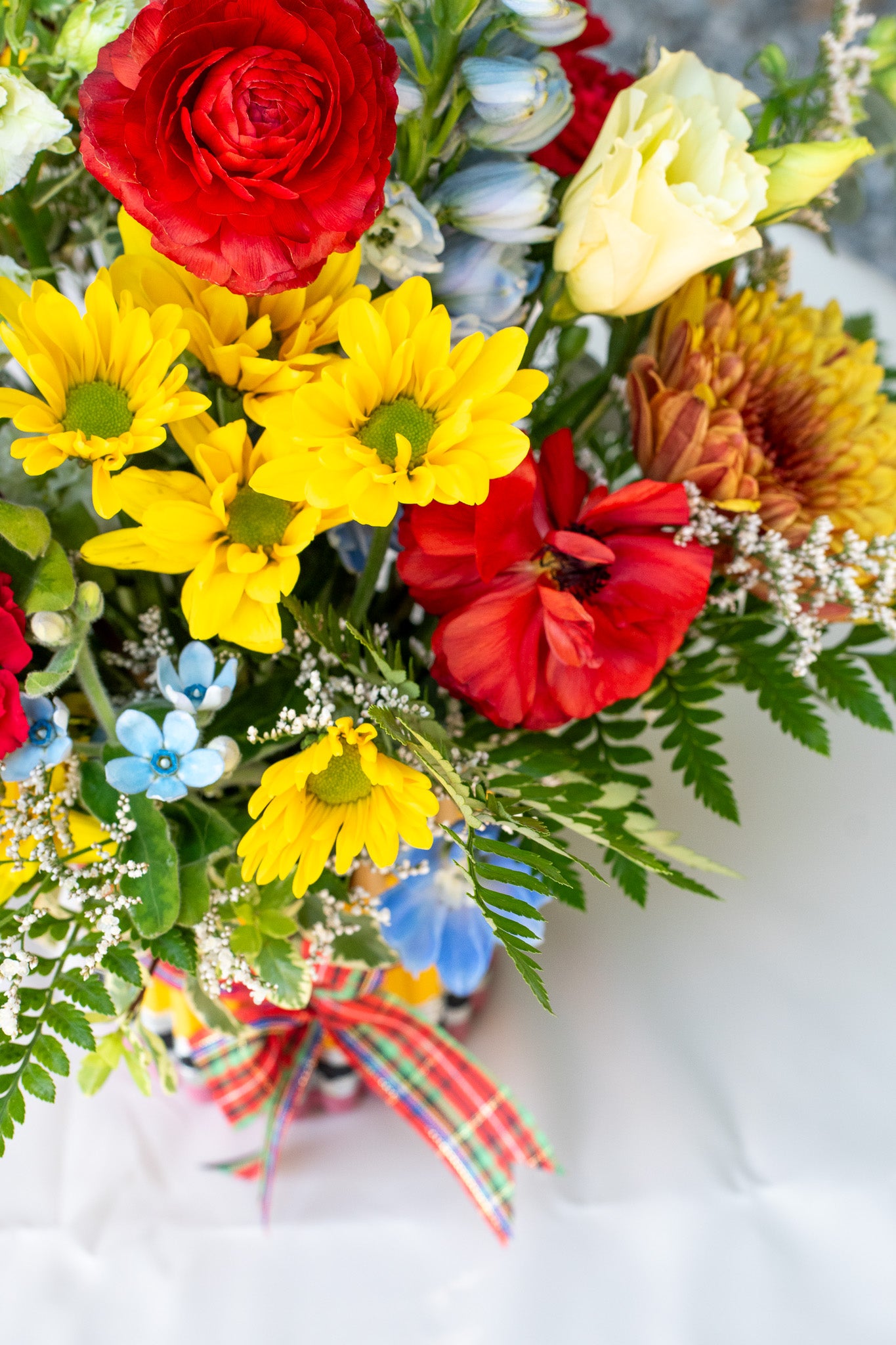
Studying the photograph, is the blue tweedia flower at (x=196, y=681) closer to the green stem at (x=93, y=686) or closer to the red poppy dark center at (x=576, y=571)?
the green stem at (x=93, y=686)

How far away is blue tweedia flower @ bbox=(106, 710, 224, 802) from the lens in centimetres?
33

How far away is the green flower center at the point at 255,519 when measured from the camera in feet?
1.05

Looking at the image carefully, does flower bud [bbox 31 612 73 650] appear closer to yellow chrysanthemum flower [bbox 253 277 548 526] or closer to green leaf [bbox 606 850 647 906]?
yellow chrysanthemum flower [bbox 253 277 548 526]

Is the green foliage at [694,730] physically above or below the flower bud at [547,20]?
below

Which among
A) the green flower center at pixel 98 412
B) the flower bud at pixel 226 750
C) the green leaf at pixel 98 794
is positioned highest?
the green flower center at pixel 98 412

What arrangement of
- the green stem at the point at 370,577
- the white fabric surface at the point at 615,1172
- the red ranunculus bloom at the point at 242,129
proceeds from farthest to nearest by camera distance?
the white fabric surface at the point at 615,1172, the green stem at the point at 370,577, the red ranunculus bloom at the point at 242,129

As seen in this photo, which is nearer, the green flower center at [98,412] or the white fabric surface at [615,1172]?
the green flower center at [98,412]

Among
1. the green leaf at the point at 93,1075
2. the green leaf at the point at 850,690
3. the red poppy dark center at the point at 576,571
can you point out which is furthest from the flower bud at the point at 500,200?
the green leaf at the point at 93,1075

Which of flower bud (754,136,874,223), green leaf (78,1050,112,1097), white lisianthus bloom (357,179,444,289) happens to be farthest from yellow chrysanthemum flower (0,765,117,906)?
flower bud (754,136,874,223)

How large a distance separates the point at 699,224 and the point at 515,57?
8 cm

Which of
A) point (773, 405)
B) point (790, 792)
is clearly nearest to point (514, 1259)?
point (790, 792)

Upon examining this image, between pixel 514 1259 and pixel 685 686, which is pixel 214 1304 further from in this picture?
pixel 685 686

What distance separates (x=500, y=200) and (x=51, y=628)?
20cm

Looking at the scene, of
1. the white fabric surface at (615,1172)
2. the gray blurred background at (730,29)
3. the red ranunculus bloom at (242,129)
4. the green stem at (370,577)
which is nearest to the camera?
the red ranunculus bloom at (242,129)
